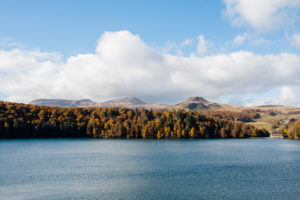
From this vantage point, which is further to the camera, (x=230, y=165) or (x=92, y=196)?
(x=230, y=165)

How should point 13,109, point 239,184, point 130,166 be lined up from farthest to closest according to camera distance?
point 13,109 → point 130,166 → point 239,184

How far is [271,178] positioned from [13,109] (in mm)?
178119

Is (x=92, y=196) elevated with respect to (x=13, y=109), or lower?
lower

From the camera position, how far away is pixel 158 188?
44.0 metres

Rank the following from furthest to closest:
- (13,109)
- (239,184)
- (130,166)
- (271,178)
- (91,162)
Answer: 1. (13,109)
2. (91,162)
3. (130,166)
4. (271,178)
5. (239,184)

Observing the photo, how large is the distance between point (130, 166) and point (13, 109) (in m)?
152

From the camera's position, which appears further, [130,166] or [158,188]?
[130,166]

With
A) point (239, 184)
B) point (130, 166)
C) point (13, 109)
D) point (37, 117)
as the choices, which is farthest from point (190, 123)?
point (239, 184)

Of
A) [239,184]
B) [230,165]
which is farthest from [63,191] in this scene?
[230,165]

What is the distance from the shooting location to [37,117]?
634 feet

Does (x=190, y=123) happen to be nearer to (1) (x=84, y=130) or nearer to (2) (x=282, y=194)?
(1) (x=84, y=130)

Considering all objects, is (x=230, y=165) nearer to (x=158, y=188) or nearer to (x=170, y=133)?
(x=158, y=188)

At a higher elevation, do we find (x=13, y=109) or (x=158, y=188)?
(x=13, y=109)

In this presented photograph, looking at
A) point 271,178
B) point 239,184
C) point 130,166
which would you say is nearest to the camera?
point 239,184
